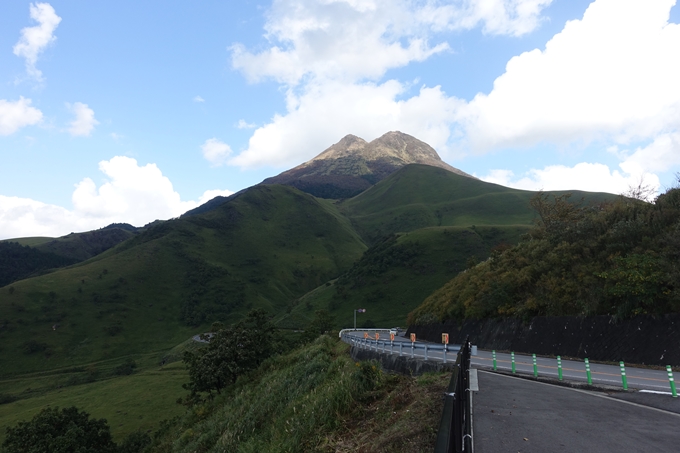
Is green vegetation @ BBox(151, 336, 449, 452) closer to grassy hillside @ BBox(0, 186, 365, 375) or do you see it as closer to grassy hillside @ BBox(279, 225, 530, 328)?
grassy hillside @ BBox(279, 225, 530, 328)

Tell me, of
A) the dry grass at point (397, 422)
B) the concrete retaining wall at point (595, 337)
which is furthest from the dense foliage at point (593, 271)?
the dry grass at point (397, 422)

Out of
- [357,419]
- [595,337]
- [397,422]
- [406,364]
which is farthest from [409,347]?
[595,337]

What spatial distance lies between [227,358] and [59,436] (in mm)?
14479

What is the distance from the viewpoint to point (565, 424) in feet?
26.6

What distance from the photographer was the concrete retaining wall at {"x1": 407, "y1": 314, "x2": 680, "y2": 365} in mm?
17766

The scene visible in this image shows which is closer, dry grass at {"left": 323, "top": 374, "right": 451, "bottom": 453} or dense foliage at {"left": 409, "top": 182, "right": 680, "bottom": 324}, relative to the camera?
dry grass at {"left": 323, "top": 374, "right": 451, "bottom": 453}

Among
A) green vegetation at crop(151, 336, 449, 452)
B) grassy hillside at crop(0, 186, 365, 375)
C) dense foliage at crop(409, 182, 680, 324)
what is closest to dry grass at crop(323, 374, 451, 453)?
green vegetation at crop(151, 336, 449, 452)

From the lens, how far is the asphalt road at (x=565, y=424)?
271 inches

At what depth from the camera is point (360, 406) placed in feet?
29.4

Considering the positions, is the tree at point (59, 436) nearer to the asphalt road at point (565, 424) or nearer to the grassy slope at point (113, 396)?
the grassy slope at point (113, 396)

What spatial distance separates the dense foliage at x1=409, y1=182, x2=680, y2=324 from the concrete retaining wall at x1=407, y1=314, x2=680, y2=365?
24.5 inches

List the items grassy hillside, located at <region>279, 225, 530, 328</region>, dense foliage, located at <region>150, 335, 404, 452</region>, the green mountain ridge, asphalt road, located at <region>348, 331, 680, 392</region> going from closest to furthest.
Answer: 1. dense foliage, located at <region>150, 335, 404, 452</region>
2. asphalt road, located at <region>348, 331, 680, 392</region>
3. grassy hillside, located at <region>279, 225, 530, 328</region>
4. the green mountain ridge

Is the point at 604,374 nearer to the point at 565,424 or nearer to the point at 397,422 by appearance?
the point at 565,424

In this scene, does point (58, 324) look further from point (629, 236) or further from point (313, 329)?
point (629, 236)
